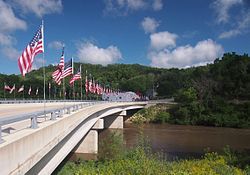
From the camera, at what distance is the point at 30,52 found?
1532 cm

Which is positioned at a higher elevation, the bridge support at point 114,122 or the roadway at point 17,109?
the roadway at point 17,109

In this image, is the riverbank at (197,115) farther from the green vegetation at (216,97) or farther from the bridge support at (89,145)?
the bridge support at (89,145)

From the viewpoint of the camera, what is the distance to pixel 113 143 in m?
29.4

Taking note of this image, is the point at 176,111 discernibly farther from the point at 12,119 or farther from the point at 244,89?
the point at 12,119

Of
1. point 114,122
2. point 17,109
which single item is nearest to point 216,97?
point 114,122

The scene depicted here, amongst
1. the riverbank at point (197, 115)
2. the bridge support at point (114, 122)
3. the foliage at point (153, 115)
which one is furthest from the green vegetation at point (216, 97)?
the bridge support at point (114, 122)

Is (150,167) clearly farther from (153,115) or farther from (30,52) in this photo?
(153,115)

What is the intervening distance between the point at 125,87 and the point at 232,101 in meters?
91.1

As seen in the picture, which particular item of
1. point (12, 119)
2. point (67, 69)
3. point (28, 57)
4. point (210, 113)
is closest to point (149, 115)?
Answer: point (210, 113)

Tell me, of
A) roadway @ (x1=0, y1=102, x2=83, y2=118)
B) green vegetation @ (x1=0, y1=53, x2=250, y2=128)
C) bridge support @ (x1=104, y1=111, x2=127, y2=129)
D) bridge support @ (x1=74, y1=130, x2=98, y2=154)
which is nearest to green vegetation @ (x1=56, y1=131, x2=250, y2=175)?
roadway @ (x1=0, y1=102, x2=83, y2=118)

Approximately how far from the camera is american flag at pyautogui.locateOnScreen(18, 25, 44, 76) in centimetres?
1463

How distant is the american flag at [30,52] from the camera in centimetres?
1463

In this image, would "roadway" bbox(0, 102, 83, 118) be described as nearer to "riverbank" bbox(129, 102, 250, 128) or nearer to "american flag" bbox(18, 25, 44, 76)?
"american flag" bbox(18, 25, 44, 76)

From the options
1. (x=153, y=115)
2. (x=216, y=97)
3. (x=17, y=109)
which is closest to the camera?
(x=17, y=109)
